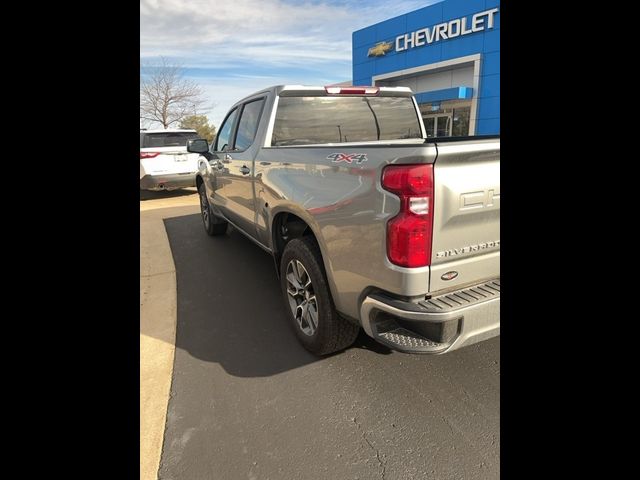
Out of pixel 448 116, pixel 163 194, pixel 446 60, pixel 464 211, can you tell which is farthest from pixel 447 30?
pixel 464 211

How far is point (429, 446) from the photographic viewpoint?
82.8 inches

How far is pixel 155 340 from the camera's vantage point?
131 inches

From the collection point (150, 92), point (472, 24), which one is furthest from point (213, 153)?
point (150, 92)

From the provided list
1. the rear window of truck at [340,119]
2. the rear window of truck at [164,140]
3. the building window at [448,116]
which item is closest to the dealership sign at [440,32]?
the building window at [448,116]

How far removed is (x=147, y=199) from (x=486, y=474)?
11.2 metres

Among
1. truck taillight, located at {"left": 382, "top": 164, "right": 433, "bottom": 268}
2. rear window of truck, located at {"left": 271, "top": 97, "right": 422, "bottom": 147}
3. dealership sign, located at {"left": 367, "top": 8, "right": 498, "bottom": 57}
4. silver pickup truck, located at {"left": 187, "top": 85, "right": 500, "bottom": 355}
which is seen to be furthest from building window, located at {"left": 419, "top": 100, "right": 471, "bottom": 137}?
truck taillight, located at {"left": 382, "top": 164, "right": 433, "bottom": 268}

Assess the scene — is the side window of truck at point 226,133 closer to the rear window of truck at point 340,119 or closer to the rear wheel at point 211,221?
the rear wheel at point 211,221

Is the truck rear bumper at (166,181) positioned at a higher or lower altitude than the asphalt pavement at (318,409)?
higher

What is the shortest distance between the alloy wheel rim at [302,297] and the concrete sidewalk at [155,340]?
1.02 meters

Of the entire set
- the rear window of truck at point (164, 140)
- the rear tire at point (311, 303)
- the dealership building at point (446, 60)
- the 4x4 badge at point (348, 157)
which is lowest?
the rear tire at point (311, 303)

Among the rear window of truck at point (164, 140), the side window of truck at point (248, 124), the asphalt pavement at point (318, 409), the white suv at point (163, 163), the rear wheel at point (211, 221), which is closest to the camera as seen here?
the asphalt pavement at point (318, 409)

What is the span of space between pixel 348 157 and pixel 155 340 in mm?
2314

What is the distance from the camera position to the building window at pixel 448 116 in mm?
17219
